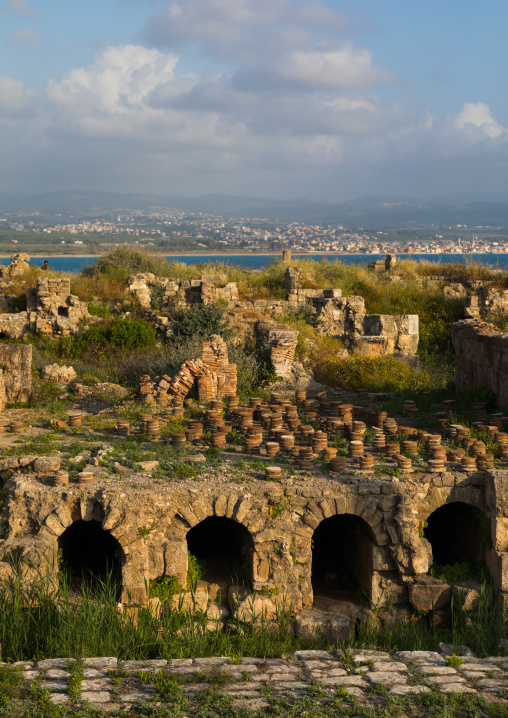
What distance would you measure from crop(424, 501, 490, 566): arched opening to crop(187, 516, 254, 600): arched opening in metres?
2.64

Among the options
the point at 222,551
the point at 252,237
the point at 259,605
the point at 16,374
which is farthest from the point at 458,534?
the point at 252,237

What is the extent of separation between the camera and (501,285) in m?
25.1

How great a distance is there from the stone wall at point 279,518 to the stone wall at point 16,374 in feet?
17.4

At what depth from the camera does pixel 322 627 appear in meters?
8.76

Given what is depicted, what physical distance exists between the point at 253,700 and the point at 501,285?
22.0 metres

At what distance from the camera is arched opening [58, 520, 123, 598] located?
9.35 meters

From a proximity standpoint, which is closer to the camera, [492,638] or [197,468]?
[492,638]

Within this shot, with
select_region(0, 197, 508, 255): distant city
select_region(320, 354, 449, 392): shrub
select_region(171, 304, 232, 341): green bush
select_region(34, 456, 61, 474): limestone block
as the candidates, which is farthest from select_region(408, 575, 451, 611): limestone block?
select_region(0, 197, 508, 255): distant city

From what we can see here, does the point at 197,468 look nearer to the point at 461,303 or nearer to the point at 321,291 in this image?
the point at 321,291

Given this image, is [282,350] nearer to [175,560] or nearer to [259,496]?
[259,496]

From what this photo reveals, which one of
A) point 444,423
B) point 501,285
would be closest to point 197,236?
point 501,285

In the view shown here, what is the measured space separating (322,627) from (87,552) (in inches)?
161

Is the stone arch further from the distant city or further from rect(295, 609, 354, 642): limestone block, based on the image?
the distant city

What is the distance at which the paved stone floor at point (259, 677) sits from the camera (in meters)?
5.93
